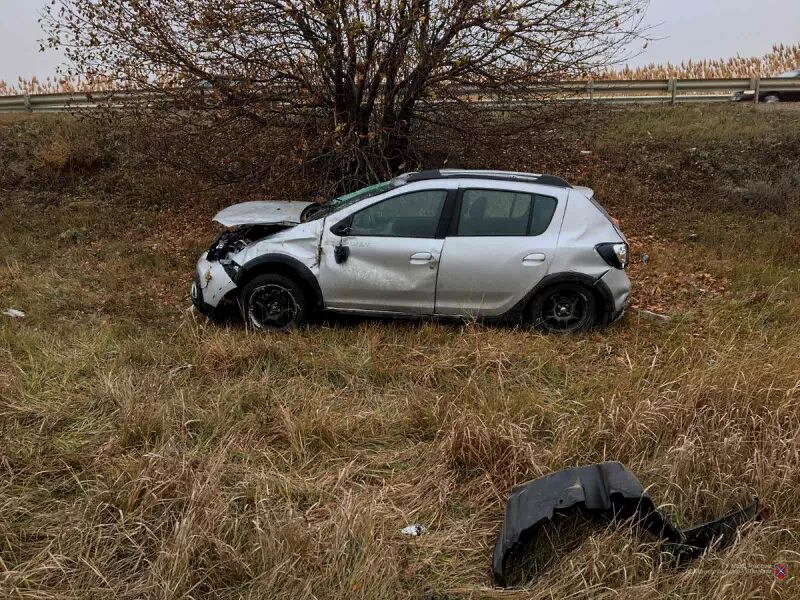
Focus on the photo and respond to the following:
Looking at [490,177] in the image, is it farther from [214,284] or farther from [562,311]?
[214,284]

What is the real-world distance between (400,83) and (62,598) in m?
8.06

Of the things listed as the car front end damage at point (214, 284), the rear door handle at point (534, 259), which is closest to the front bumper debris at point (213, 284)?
the car front end damage at point (214, 284)

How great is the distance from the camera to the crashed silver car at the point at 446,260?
5512 millimetres

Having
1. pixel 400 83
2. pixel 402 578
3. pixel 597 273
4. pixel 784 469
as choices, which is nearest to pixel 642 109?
pixel 400 83

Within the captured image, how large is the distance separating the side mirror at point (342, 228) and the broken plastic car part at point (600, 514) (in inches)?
126

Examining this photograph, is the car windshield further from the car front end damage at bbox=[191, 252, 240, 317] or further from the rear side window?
the car front end damage at bbox=[191, 252, 240, 317]

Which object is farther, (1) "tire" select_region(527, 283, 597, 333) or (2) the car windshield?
(2) the car windshield

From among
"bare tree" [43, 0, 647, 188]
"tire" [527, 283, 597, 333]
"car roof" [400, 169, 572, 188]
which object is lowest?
"tire" [527, 283, 597, 333]

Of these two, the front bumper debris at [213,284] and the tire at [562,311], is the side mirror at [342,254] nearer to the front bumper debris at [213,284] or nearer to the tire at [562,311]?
the front bumper debris at [213,284]

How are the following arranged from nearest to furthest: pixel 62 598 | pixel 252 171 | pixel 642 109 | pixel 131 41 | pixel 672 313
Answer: pixel 62 598
pixel 672 313
pixel 131 41
pixel 252 171
pixel 642 109

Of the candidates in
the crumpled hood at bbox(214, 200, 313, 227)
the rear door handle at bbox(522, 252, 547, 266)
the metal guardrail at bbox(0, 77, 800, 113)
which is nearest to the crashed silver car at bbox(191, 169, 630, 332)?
the rear door handle at bbox(522, 252, 547, 266)

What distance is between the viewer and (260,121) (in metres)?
9.55

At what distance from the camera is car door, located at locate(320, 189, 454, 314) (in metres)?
5.57

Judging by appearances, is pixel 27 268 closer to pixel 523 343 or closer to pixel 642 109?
pixel 523 343
